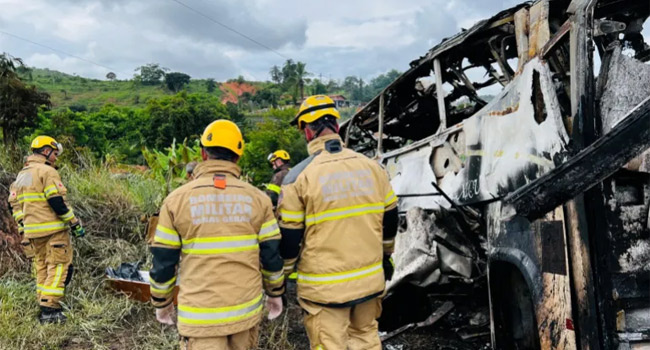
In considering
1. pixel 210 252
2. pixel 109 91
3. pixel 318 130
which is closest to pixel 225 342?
pixel 210 252

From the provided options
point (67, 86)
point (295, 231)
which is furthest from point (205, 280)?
point (67, 86)

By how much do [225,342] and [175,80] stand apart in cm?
7462

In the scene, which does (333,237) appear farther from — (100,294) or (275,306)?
(100,294)

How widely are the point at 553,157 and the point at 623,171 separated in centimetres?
29

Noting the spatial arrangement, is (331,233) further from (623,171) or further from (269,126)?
(269,126)

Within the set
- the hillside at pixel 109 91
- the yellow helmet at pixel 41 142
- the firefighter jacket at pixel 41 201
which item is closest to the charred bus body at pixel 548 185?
the firefighter jacket at pixel 41 201

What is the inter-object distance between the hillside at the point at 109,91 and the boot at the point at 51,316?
6215 cm

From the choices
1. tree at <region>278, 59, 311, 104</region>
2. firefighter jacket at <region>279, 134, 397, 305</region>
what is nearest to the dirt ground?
firefighter jacket at <region>279, 134, 397, 305</region>

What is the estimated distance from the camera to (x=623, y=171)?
1.76 metres

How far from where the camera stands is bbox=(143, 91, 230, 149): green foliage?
3177 centimetres

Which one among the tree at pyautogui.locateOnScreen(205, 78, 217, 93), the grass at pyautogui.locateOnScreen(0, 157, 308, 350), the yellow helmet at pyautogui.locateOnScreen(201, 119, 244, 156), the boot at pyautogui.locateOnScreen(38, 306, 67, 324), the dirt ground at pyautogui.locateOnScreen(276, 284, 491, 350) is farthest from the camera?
the tree at pyautogui.locateOnScreen(205, 78, 217, 93)

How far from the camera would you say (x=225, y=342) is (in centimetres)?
229

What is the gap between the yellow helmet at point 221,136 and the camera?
2.30 metres

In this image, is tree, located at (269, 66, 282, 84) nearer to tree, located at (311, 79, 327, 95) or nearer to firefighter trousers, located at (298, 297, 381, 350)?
tree, located at (311, 79, 327, 95)
